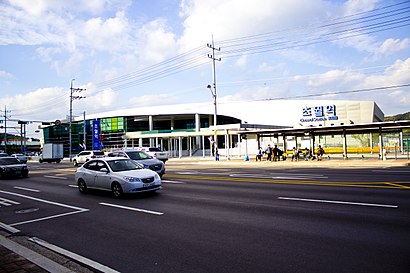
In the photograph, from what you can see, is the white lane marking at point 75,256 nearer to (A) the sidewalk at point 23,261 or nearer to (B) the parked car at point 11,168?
(A) the sidewalk at point 23,261

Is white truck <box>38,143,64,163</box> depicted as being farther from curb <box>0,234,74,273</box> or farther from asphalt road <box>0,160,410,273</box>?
curb <box>0,234,74,273</box>

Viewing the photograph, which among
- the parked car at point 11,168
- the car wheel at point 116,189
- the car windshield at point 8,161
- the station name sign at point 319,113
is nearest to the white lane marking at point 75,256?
the car wheel at point 116,189

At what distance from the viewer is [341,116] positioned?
69.6 meters

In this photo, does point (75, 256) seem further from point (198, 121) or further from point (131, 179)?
point (198, 121)

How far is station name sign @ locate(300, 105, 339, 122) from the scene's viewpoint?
67.6 metres

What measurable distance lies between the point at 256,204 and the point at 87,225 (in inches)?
181

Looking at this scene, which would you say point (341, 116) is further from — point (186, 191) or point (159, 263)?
point (159, 263)

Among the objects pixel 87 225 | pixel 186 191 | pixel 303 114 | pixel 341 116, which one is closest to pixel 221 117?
pixel 303 114

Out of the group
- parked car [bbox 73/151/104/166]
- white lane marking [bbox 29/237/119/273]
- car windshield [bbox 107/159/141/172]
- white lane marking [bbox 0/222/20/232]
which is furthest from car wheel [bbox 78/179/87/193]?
parked car [bbox 73/151/104/166]

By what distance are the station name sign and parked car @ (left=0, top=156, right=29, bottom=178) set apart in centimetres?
5895

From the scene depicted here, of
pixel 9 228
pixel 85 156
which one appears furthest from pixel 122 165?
pixel 85 156

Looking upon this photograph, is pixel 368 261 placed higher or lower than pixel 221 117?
lower

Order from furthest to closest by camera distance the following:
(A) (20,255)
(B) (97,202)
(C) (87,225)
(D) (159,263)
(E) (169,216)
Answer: (B) (97,202) < (E) (169,216) < (C) (87,225) < (A) (20,255) < (D) (159,263)

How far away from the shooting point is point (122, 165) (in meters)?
12.5
